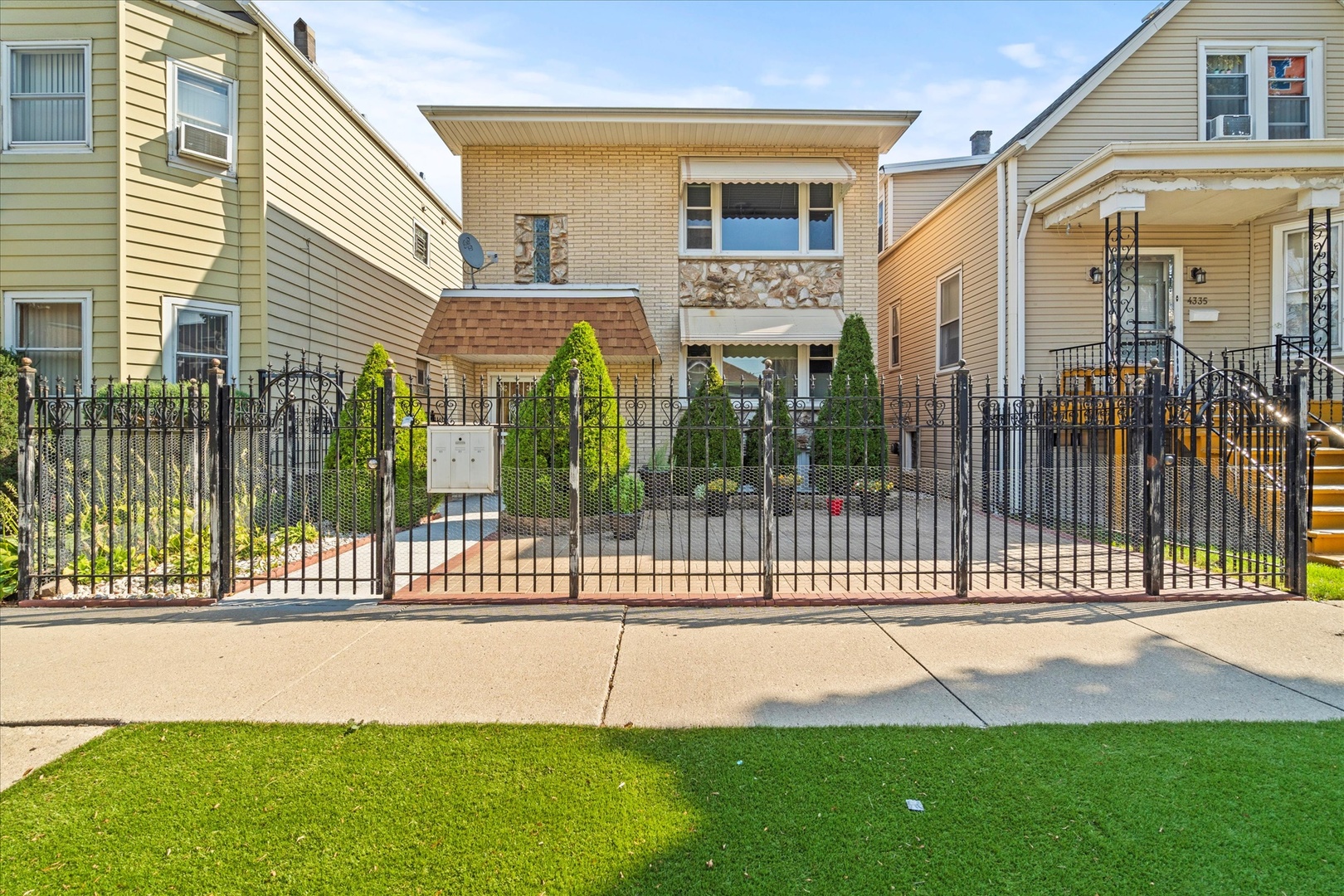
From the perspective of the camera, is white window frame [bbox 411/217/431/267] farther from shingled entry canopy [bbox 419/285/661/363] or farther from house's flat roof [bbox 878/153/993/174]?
house's flat roof [bbox 878/153/993/174]

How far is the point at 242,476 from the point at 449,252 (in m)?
12.5

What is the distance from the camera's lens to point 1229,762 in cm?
358

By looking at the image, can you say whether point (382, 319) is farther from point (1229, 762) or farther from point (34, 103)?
point (1229, 762)

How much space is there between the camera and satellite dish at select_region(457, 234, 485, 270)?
44.7 ft

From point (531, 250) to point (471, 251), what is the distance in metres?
1.50

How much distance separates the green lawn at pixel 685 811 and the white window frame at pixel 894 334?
1501 cm

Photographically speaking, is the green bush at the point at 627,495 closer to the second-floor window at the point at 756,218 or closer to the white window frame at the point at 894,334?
the second-floor window at the point at 756,218

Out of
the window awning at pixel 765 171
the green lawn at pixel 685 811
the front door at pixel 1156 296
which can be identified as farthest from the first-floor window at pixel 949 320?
the green lawn at pixel 685 811

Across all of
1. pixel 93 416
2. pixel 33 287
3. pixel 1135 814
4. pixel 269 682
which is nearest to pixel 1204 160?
pixel 1135 814

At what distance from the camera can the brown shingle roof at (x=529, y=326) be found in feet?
41.9

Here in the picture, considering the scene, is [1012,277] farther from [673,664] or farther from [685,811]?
[685,811]

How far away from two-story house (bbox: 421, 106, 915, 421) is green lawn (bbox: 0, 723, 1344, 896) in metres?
10.9

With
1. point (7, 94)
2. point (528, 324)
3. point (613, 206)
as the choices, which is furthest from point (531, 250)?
point (7, 94)

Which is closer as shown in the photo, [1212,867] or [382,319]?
[1212,867]
